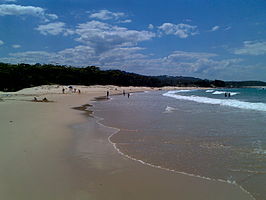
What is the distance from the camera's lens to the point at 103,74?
349 ft

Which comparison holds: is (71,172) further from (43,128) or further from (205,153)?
(43,128)

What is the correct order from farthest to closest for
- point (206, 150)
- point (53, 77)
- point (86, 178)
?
point (53, 77) < point (206, 150) < point (86, 178)

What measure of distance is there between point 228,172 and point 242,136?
14.6 feet

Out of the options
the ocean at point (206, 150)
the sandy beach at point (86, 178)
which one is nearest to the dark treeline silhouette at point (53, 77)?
the ocean at point (206, 150)

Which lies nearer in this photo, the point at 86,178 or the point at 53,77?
the point at 86,178

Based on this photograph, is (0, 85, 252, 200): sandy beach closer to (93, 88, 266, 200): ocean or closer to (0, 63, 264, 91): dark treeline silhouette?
(93, 88, 266, 200): ocean

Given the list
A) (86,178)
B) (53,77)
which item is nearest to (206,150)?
(86,178)

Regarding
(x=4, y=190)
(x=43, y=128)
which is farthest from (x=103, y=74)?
(x=4, y=190)

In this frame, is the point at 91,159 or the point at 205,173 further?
the point at 91,159

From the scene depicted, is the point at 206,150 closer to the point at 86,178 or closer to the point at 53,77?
the point at 86,178

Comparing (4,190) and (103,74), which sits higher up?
(103,74)

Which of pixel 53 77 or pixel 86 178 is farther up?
pixel 53 77

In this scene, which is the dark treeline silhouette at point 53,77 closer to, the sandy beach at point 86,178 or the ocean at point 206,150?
the ocean at point 206,150

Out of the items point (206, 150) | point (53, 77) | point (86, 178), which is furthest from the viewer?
point (53, 77)
